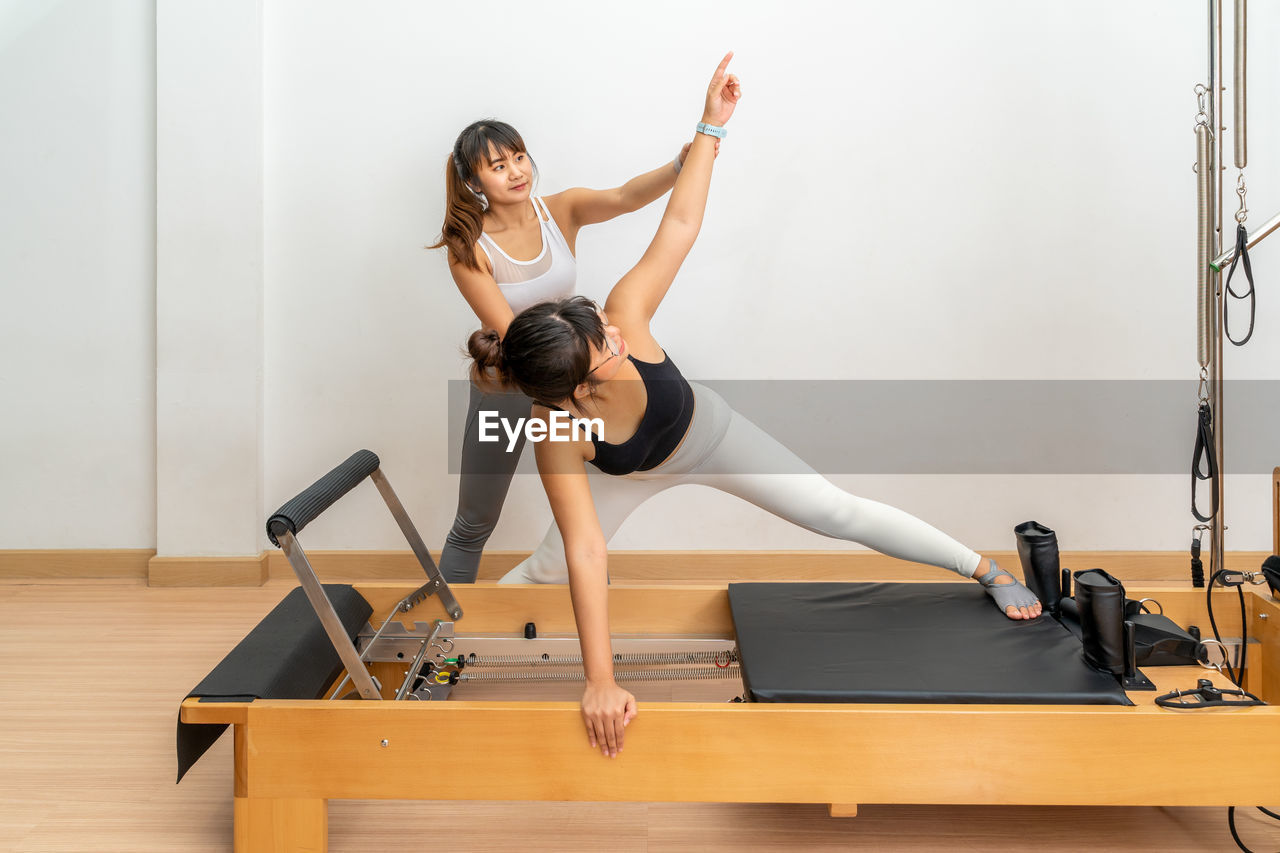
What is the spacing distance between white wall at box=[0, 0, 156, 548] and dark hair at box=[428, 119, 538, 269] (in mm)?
1605

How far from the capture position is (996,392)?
3.20m

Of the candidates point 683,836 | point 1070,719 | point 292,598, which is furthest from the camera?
point 292,598

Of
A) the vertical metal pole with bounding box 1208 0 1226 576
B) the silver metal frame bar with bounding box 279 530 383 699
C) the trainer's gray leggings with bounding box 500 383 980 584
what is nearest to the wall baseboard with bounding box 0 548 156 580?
the silver metal frame bar with bounding box 279 530 383 699

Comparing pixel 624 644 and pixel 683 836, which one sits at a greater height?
pixel 624 644

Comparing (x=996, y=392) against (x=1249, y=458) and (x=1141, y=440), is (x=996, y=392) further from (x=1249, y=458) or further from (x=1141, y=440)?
(x=1249, y=458)

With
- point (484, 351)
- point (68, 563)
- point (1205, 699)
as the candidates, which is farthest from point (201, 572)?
point (1205, 699)

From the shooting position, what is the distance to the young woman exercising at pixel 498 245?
2.16 meters

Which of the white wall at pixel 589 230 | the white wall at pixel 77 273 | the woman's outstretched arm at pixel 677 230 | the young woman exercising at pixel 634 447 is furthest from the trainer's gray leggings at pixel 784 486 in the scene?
the white wall at pixel 77 273

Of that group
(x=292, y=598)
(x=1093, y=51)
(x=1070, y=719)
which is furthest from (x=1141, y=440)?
(x=292, y=598)

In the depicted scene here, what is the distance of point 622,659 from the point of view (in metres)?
2.17

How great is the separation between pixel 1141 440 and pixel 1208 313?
795 mm

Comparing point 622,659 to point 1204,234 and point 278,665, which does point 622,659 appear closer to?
point 278,665

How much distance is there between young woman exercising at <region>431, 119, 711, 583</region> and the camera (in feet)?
7.08

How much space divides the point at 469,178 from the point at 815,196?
4.53 feet
